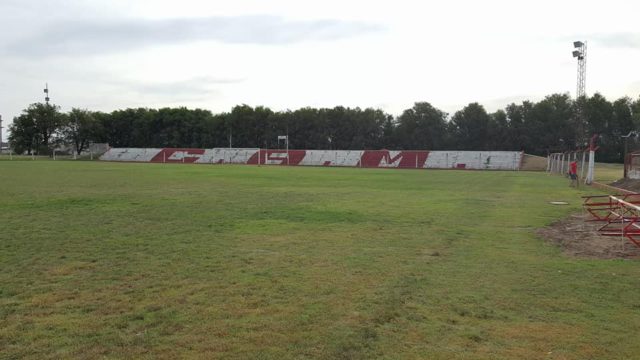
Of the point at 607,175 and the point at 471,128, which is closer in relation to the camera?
the point at 607,175

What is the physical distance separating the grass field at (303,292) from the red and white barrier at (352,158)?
64.3 meters

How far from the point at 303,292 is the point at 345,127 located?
3604 inches

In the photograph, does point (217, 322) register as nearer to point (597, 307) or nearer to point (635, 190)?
point (597, 307)

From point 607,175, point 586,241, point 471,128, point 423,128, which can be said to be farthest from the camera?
point 423,128

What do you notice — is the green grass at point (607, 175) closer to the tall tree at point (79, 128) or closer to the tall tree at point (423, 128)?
the tall tree at point (423, 128)

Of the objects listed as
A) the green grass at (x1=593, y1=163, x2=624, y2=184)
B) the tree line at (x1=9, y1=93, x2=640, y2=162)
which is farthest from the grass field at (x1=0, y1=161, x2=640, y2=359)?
the tree line at (x1=9, y1=93, x2=640, y2=162)

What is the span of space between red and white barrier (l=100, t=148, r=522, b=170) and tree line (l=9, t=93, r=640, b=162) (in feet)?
40.8

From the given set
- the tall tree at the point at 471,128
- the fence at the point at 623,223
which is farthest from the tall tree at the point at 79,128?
the fence at the point at 623,223

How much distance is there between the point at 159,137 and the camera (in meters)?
106

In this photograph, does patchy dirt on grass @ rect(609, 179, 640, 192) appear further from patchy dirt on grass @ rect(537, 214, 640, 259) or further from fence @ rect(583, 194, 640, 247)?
patchy dirt on grass @ rect(537, 214, 640, 259)

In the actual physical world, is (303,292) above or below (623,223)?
below

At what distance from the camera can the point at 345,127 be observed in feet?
319

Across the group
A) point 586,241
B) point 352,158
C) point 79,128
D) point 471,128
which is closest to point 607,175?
point 586,241

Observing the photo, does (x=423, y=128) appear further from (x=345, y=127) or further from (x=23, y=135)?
(x=23, y=135)
